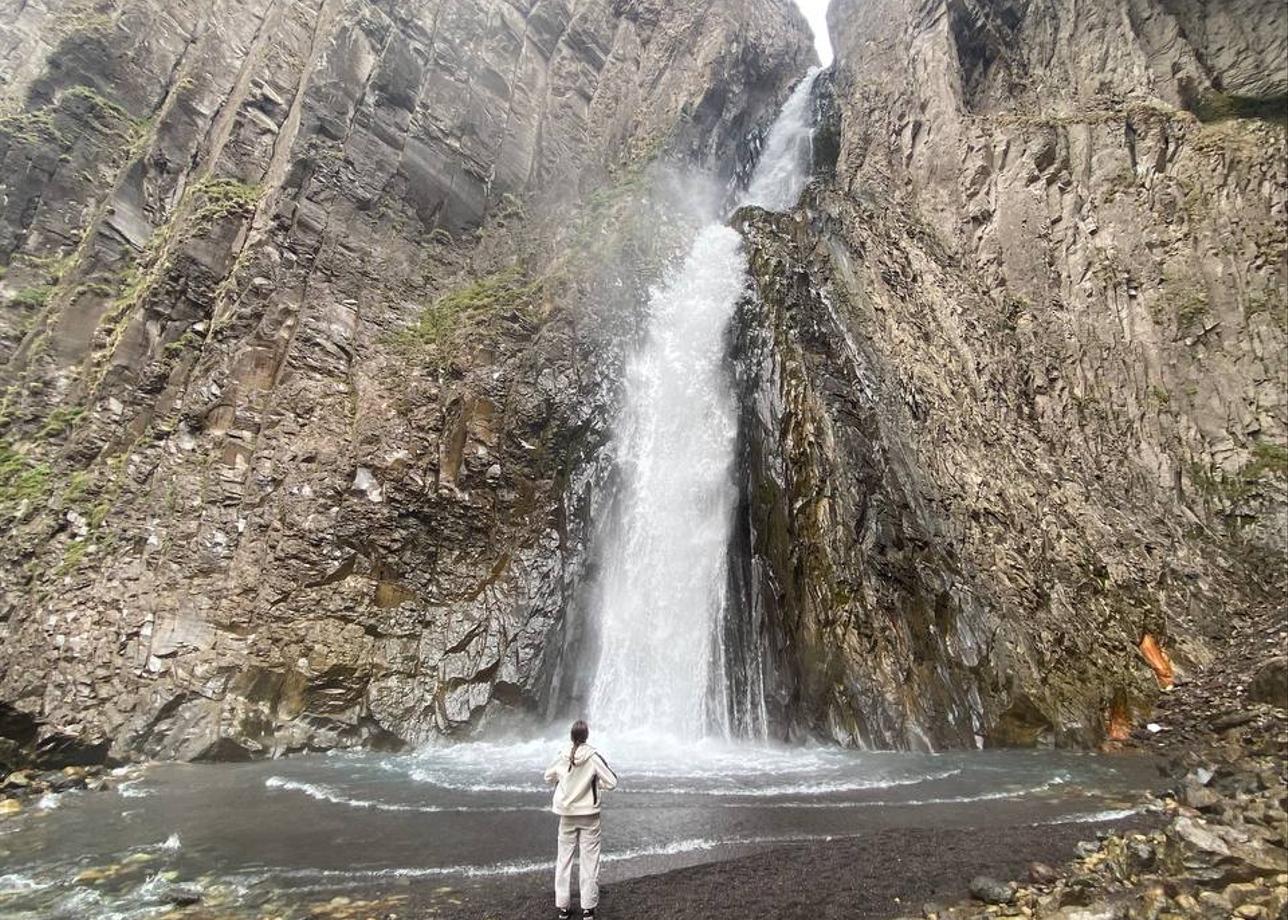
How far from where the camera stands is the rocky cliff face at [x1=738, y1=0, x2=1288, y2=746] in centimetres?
1611

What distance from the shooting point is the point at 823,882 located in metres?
6.87

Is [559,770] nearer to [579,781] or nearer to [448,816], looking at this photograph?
[579,781]

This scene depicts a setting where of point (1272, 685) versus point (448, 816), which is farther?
point (1272, 685)

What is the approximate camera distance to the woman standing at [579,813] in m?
6.07

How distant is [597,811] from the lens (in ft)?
20.6

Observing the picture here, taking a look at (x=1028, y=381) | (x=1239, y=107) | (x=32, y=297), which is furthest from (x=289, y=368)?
(x=1239, y=107)

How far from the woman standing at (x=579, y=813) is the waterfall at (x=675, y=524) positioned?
10.7 metres

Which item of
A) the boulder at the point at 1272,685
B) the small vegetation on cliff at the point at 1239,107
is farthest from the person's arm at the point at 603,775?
Answer: the small vegetation on cliff at the point at 1239,107

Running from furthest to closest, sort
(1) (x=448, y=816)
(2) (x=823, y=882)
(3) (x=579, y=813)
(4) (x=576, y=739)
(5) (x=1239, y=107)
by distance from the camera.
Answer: (5) (x=1239, y=107)
(1) (x=448, y=816)
(2) (x=823, y=882)
(4) (x=576, y=739)
(3) (x=579, y=813)

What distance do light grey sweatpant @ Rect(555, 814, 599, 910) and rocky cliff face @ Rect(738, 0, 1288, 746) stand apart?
1045 cm

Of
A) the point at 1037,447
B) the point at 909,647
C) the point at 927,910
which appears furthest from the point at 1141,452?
the point at 927,910

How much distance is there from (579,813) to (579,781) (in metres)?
0.27

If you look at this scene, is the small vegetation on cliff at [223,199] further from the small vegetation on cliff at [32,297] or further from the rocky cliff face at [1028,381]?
the rocky cliff face at [1028,381]

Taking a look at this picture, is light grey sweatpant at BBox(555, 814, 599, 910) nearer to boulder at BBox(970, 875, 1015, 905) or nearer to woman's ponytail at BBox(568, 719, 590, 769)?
woman's ponytail at BBox(568, 719, 590, 769)
